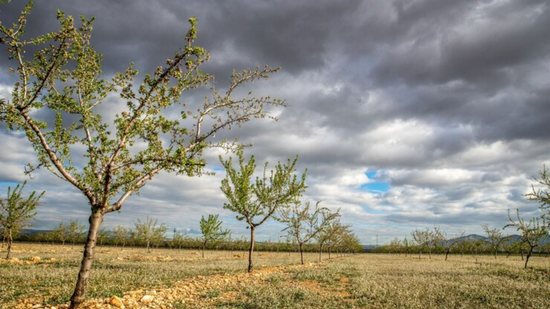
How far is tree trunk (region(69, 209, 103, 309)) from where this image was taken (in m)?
12.2

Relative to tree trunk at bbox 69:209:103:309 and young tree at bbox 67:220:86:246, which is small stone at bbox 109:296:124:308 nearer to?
tree trunk at bbox 69:209:103:309

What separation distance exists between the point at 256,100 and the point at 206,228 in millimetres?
48393

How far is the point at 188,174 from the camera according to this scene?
45.1 feet

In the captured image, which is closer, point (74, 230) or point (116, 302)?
point (116, 302)

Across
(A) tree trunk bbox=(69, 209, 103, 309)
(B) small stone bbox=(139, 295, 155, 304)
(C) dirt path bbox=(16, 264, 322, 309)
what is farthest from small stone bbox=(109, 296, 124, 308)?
(B) small stone bbox=(139, 295, 155, 304)

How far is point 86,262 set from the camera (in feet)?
41.0

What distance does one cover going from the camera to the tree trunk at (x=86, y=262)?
12.2m

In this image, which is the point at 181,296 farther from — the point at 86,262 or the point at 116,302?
the point at 86,262

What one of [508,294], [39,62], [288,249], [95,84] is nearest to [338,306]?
[508,294]

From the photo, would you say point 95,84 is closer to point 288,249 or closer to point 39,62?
point 39,62

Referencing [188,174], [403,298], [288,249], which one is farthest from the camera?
[288,249]

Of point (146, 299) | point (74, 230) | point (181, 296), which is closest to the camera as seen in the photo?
point (146, 299)

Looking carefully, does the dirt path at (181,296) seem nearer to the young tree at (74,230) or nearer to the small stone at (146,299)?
the small stone at (146,299)

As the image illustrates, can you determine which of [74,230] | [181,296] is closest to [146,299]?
[181,296]
